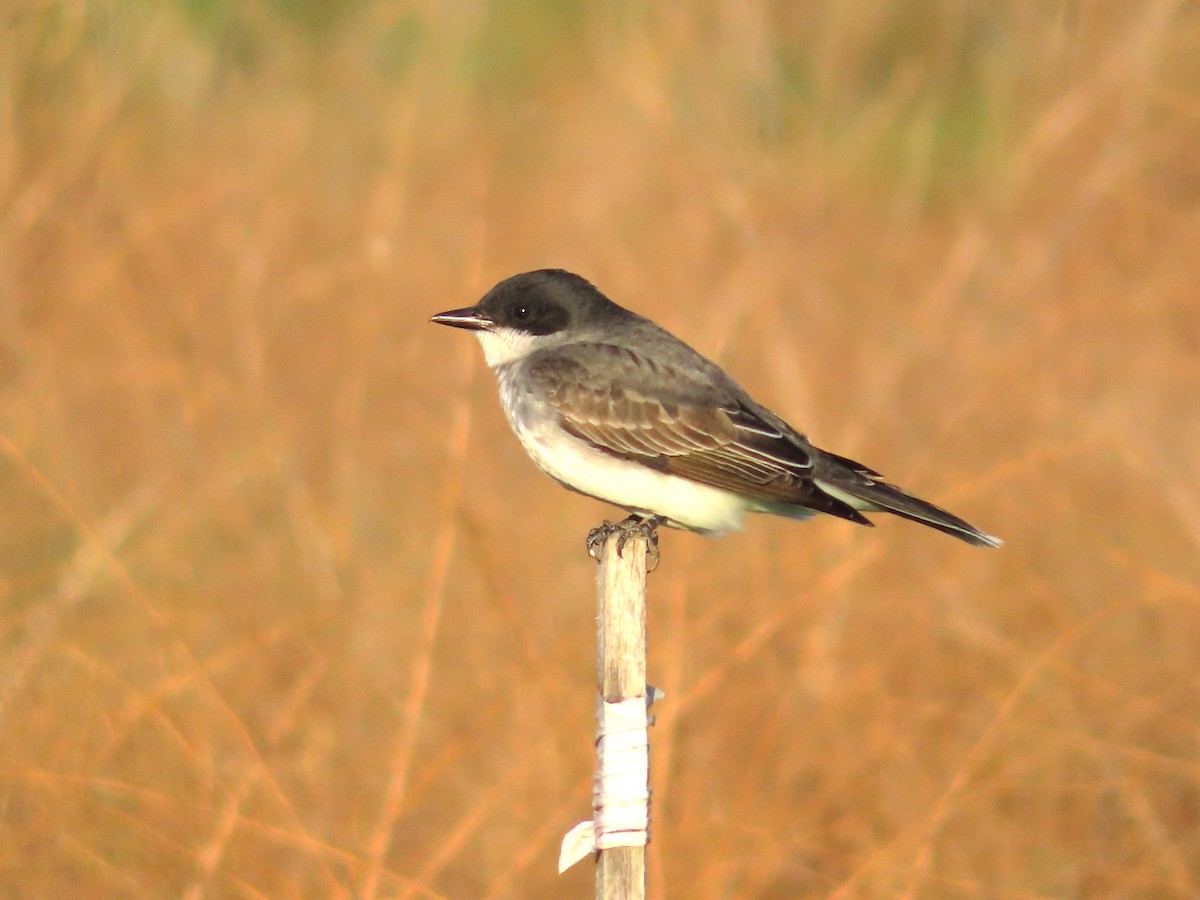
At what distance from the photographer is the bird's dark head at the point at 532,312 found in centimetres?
602

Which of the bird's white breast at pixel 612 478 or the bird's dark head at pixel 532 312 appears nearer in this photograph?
the bird's white breast at pixel 612 478

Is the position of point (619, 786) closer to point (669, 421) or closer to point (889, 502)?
point (889, 502)

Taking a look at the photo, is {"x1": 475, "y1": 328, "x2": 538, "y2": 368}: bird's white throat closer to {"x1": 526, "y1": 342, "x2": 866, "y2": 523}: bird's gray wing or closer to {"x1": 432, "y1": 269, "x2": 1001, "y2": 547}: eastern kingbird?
{"x1": 432, "y1": 269, "x2": 1001, "y2": 547}: eastern kingbird

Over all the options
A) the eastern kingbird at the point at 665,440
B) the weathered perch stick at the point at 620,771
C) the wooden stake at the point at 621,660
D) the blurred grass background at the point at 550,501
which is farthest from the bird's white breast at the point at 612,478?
the weathered perch stick at the point at 620,771

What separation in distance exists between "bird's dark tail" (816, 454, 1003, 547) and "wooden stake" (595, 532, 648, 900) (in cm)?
160

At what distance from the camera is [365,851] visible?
536 centimetres

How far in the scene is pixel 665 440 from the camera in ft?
18.5

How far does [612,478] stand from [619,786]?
5.78 feet

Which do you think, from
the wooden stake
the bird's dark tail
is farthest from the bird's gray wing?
the wooden stake

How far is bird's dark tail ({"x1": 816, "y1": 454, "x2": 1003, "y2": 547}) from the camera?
5246 mm

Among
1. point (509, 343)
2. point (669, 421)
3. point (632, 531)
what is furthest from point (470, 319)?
point (632, 531)

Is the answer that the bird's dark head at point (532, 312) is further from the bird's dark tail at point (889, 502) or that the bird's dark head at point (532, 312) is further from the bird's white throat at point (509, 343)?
the bird's dark tail at point (889, 502)

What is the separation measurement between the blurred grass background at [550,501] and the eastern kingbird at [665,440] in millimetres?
322

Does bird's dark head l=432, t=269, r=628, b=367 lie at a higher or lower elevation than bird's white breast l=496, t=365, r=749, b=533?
higher
